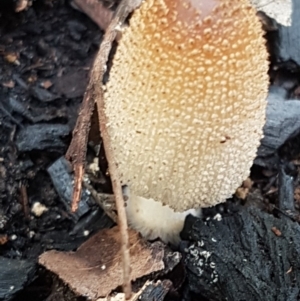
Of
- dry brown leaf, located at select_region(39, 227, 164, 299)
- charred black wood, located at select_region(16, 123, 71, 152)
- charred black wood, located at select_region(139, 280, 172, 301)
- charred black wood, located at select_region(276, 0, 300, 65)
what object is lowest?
charred black wood, located at select_region(276, 0, 300, 65)

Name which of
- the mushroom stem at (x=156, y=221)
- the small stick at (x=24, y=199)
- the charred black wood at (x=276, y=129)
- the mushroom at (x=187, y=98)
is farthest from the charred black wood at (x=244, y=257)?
the small stick at (x=24, y=199)

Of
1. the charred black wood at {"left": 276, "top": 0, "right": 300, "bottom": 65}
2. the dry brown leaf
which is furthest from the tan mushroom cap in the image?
the charred black wood at {"left": 276, "top": 0, "right": 300, "bottom": 65}

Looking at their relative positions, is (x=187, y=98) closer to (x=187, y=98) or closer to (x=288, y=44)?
(x=187, y=98)

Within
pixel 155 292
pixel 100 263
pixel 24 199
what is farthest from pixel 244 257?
pixel 24 199

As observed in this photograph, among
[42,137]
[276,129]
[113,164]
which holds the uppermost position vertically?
[113,164]

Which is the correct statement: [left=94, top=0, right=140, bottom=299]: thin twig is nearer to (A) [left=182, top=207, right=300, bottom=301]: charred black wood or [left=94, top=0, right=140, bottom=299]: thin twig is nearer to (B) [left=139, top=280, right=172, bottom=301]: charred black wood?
(B) [left=139, top=280, right=172, bottom=301]: charred black wood
